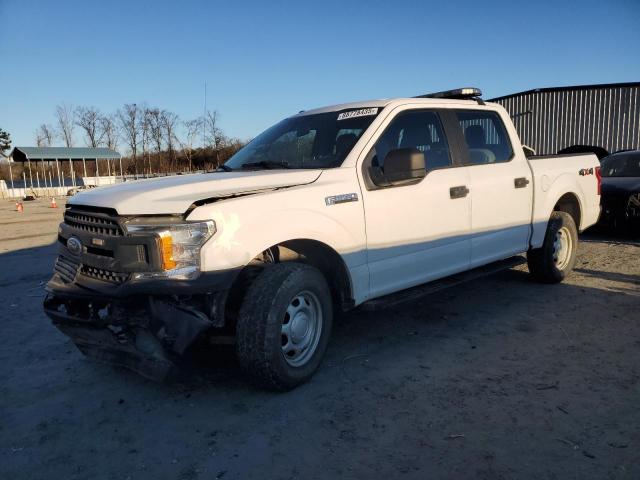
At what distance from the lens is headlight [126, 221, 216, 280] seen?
2.93m

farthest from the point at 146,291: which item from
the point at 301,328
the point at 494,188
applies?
the point at 494,188

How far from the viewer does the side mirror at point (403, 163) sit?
3680mm

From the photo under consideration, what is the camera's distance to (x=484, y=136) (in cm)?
506

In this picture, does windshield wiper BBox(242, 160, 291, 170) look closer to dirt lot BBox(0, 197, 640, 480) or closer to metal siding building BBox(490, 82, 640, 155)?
dirt lot BBox(0, 197, 640, 480)

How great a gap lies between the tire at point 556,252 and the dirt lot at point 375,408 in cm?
92

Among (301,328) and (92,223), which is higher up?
(92,223)

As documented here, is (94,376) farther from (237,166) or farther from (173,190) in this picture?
(237,166)

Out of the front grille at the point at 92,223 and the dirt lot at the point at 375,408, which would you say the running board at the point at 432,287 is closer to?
the dirt lot at the point at 375,408

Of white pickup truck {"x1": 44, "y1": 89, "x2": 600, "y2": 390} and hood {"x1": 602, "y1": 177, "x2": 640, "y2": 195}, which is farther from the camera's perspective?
hood {"x1": 602, "y1": 177, "x2": 640, "y2": 195}

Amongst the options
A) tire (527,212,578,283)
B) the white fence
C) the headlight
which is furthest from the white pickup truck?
the white fence

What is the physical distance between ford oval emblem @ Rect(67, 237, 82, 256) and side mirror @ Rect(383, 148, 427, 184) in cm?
221

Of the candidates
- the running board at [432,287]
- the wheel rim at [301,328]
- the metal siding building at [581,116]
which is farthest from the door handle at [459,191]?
the metal siding building at [581,116]

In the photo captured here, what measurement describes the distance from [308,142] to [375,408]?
228 centimetres

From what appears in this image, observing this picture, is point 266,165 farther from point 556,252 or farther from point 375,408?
point 556,252
